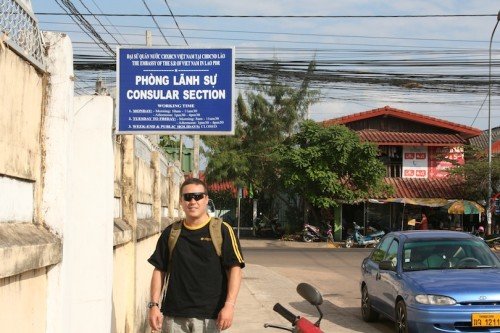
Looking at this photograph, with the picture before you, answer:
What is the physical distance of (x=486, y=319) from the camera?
29.0 feet

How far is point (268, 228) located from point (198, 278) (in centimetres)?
3621

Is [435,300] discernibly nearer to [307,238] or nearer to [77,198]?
[77,198]

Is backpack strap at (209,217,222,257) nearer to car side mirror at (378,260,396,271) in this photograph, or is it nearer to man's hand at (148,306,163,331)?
man's hand at (148,306,163,331)

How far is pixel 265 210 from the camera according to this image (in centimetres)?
4569

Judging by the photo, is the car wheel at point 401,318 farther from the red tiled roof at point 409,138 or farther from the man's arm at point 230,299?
the red tiled roof at point 409,138

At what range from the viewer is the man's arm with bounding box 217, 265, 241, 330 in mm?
4988

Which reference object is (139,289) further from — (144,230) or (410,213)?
(410,213)

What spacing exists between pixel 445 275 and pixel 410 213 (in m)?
28.4

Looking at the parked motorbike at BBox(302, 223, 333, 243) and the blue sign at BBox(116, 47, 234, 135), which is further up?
the blue sign at BBox(116, 47, 234, 135)

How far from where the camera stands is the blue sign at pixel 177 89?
722 cm

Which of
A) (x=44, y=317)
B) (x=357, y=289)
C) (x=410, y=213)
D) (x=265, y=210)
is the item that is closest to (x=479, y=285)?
(x=44, y=317)

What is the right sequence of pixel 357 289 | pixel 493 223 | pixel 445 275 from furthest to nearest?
1. pixel 493 223
2. pixel 357 289
3. pixel 445 275

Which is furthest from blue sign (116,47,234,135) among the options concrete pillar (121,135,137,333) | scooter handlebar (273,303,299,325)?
scooter handlebar (273,303,299,325)

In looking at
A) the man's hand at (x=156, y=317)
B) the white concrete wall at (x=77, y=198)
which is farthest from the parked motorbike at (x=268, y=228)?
the man's hand at (x=156, y=317)
